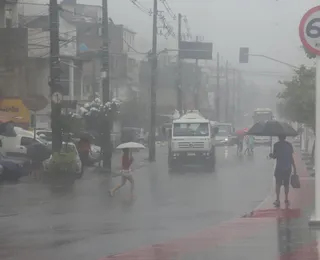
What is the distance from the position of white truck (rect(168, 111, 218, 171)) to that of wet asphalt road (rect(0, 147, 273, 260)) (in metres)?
5.07

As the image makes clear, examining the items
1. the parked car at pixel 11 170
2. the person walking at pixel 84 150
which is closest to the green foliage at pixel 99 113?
the person walking at pixel 84 150

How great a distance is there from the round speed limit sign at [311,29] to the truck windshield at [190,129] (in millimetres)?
23332

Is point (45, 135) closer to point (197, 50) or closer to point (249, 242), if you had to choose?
point (197, 50)

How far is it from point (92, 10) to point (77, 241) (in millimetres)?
70361

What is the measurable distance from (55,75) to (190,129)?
970 cm

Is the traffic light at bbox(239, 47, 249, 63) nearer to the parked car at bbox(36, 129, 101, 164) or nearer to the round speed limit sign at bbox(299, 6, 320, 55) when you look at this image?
the parked car at bbox(36, 129, 101, 164)

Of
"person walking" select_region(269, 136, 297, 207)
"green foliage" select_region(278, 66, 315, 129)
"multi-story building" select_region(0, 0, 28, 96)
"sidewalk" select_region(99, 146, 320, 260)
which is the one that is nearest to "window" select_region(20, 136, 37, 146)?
"multi-story building" select_region(0, 0, 28, 96)

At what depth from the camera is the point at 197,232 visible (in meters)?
13.3

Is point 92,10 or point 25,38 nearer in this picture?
point 25,38

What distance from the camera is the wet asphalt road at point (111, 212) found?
12115 mm

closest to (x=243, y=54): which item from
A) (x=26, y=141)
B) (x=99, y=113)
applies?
(x=99, y=113)

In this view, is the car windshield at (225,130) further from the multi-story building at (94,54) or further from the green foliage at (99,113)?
the green foliage at (99,113)

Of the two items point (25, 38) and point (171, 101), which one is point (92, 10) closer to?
point (171, 101)

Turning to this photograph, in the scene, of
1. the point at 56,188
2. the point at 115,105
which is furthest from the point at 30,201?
the point at 115,105
